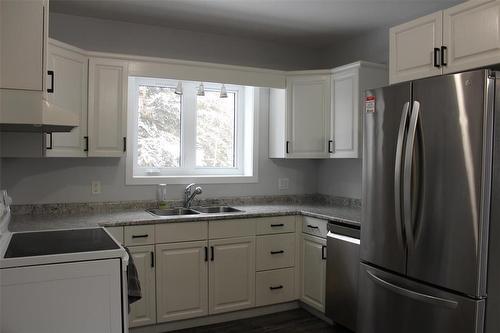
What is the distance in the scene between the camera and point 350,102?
347cm

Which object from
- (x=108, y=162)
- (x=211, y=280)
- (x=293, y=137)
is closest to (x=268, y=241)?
(x=211, y=280)

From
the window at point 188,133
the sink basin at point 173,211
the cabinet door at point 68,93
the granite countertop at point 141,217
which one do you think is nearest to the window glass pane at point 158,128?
the window at point 188,133

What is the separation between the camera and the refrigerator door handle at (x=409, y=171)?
218 centimetres

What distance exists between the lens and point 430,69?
246cm

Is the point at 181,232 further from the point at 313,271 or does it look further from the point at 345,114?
the point at 345,114

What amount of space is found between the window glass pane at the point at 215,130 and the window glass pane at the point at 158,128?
0.20m

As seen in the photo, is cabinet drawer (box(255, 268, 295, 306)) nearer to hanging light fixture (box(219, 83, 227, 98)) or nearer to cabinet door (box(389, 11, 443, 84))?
hanging light fixture (box(219, 83, 227, 98))

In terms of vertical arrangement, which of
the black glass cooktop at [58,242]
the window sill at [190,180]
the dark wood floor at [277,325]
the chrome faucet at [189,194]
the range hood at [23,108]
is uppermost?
the range hood at [23,108]

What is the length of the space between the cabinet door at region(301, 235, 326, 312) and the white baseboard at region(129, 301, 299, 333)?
0.20 meters

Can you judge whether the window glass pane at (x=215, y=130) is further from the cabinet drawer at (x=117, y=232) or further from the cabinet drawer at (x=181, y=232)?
the cabinet drawer at (x=117, y=232)

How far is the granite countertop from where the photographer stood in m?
2.71

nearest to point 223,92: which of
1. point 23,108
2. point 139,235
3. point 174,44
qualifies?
point 174,44

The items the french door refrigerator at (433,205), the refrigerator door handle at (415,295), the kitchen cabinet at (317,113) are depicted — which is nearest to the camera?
the french door refrigerator at (433,205)

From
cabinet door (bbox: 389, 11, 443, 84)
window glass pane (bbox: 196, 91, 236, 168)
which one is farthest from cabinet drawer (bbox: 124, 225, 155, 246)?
cabinet door (bbox: 389, 11, 443, 84)
